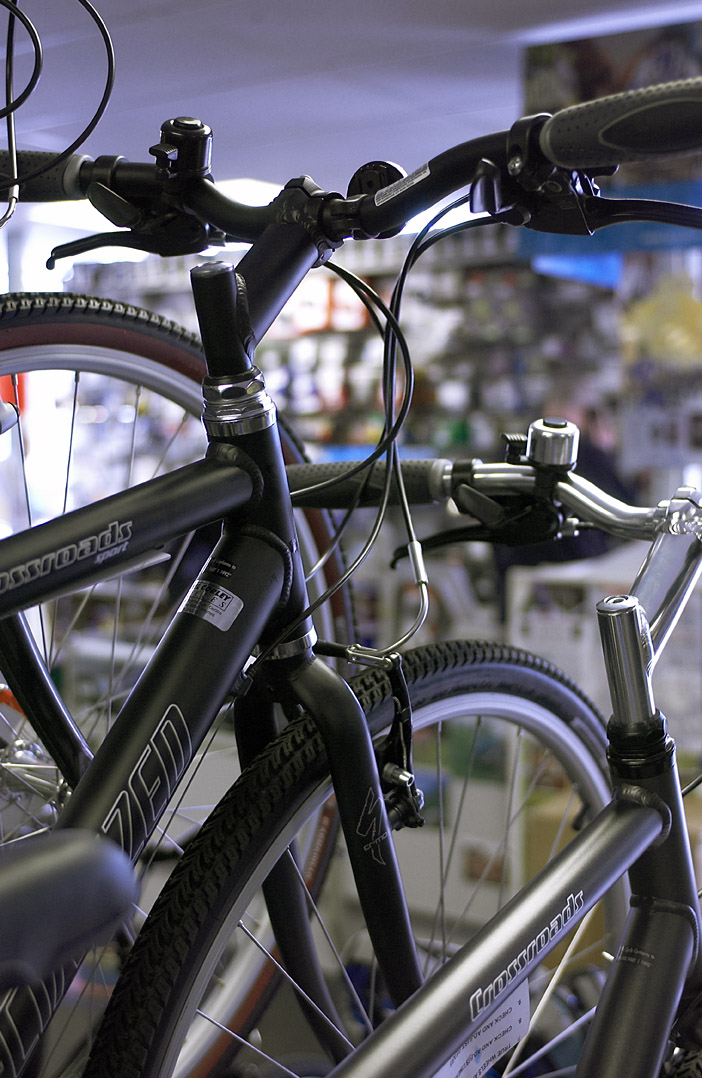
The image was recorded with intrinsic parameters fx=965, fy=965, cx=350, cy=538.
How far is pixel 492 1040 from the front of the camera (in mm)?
590

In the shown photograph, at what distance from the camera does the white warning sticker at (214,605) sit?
0.52 meters

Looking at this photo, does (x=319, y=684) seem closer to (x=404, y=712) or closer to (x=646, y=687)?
(x=404, y=712)

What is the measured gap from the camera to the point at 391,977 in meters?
0.64

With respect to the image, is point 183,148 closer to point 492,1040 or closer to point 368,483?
point 368,483

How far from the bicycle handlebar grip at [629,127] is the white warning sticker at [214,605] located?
0.28 metres

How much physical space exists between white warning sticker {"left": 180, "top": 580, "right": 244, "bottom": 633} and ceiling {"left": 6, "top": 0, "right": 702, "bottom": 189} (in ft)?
3.92

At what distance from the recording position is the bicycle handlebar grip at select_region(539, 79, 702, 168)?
1.43 ft

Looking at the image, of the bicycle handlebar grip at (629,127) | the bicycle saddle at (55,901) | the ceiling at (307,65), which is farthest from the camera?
the ceiling at (307,65)

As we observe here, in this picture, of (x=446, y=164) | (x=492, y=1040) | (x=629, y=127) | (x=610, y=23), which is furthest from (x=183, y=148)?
(x=610, y=23)

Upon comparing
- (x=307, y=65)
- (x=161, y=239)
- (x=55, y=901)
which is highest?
(x=307, y=65)

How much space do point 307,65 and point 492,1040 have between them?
2387 mm

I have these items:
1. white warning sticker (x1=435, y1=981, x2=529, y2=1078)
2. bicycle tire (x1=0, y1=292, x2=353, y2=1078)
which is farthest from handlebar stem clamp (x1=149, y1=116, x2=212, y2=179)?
white warning sticker (x1=435, y1=981, x2=529, y2=1078)

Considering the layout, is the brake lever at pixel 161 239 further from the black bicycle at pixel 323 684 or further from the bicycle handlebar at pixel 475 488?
the bicycle handlebar at pixel 475 488

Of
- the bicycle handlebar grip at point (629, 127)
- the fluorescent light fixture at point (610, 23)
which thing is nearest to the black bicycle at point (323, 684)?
the bicycle handlebar grip at point (629, 127)
